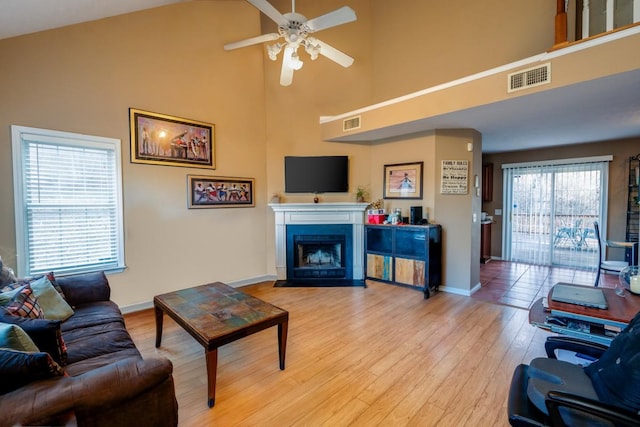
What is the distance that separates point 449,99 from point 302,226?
2745 millimetres

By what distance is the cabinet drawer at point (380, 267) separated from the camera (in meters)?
4.45

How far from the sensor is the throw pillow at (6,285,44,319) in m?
1.71

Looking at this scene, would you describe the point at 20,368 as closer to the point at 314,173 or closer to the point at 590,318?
the point at 590,318

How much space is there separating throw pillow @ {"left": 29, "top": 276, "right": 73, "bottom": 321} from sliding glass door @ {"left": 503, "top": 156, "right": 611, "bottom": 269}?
741 cm

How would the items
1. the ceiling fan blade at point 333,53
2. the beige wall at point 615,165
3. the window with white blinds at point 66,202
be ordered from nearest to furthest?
the window with white blinds at point 66,202 → the ceiling fan blade at point 333,53 → the beige wall at point 615,165

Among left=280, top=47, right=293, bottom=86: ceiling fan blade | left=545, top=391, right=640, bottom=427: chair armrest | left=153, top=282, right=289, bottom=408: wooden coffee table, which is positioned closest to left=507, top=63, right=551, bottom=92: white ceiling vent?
left=280, top=47, right=293, bottom=86: ceiling fan blade

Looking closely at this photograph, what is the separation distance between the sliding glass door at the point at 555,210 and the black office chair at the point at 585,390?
5.17m

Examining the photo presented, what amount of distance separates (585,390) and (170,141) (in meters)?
4.42

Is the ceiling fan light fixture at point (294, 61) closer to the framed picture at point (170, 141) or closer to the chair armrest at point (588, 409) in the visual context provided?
the framed picture at point (170, 141)

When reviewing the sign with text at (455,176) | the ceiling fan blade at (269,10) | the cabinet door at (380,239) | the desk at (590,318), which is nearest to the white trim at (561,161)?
the sign with text at (455,176)

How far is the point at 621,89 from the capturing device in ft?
8.61

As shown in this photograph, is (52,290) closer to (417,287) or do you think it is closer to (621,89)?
(417,287)

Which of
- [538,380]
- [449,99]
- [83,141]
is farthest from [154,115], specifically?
[538,380]

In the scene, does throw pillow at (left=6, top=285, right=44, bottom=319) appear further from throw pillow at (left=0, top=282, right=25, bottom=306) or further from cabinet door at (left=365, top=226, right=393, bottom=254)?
cabinet door at (left=365, top=226, right=393, bottom=254)
